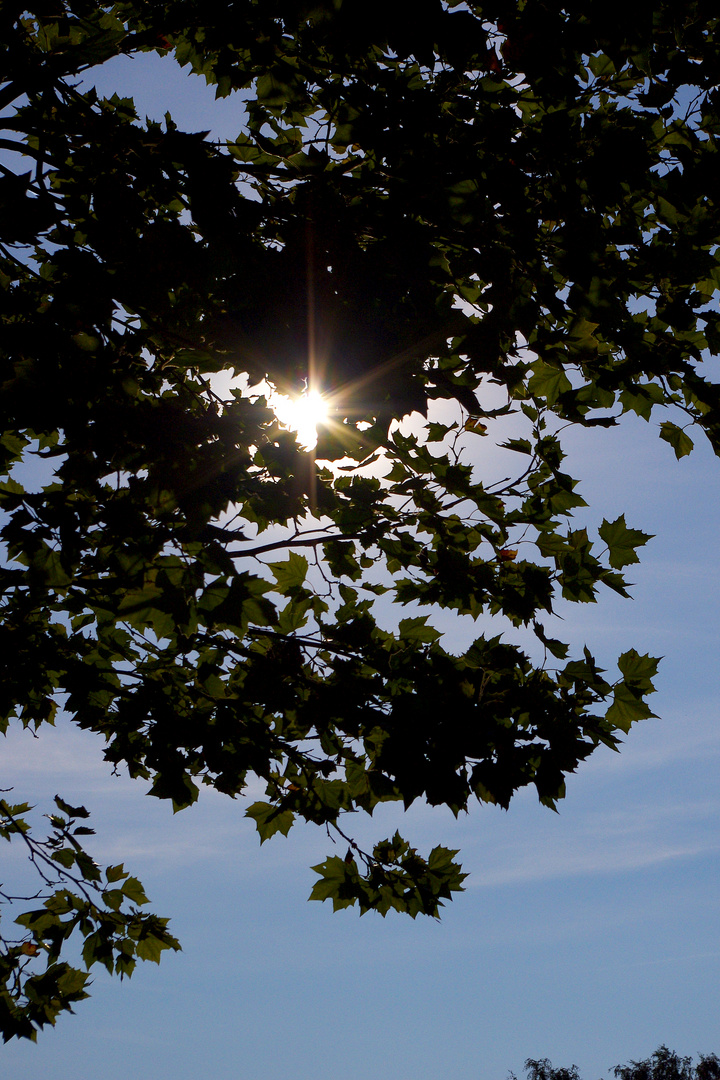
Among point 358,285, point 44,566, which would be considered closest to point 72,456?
point 44,566

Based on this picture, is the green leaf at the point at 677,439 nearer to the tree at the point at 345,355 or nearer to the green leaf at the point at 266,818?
the tree at the point at 345,355

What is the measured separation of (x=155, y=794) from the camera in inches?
181

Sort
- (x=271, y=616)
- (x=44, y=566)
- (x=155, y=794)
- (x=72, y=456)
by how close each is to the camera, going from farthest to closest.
A: (x=155, y=794), (x=44, y=566), (x=72, y=456), (x=271, y=616)

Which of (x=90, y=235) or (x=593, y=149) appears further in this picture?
(x=593, y=149)

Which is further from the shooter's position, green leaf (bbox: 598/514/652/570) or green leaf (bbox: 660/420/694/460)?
green leaf (bbox: 660/420/694/460)

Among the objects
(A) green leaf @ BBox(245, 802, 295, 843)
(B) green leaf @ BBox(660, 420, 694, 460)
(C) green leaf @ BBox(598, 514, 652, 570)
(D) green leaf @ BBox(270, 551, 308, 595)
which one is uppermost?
(B) green leaf @ BBox(660, 420, 694, 460)

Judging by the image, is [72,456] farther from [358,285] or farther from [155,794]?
[155,794]

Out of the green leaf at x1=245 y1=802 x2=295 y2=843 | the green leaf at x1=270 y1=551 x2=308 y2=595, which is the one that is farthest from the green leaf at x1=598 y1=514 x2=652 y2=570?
the green leaf at x1=245 y1=802 x2=295 y2=843

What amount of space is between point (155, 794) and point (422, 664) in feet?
5.90

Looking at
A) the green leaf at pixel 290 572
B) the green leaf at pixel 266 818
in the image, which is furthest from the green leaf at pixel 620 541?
the green leaf at pixel 266 818

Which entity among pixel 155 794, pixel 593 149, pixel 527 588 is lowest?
pixel 155 794

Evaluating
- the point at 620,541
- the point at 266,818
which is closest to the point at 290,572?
the point at 266,818

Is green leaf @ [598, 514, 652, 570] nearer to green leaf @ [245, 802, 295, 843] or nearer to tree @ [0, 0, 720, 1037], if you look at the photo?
tree @ [0, 0, 720, 1037]

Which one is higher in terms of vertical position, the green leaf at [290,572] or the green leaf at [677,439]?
the green leaf at [677,439]
